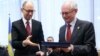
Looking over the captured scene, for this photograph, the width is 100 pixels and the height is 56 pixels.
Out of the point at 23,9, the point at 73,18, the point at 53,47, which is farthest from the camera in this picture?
the point at 23,9

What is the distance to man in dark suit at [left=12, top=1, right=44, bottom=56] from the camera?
10.1ft

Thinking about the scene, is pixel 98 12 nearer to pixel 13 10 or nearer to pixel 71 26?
pixel 13 10

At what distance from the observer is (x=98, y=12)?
6324mm

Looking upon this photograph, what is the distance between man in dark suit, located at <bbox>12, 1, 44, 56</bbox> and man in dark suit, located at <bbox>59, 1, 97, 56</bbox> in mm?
504

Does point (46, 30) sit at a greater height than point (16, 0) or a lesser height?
lesser

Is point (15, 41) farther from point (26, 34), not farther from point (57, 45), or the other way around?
point (57, 45)

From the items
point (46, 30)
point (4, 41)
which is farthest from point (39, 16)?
point (4, 41)

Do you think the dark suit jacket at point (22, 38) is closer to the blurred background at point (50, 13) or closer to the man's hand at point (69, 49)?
the man's hand at point (69, 49)

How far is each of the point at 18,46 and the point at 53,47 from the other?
65 cm

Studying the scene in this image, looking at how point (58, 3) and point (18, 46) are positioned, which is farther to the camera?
point (58, 3)

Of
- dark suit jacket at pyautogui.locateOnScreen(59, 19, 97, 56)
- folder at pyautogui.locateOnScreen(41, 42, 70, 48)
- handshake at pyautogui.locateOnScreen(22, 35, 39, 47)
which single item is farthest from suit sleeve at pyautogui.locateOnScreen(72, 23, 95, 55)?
handshake at pyautogui.locateOnScreen(22, 35, 39, 47)

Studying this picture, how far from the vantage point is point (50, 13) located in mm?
6566

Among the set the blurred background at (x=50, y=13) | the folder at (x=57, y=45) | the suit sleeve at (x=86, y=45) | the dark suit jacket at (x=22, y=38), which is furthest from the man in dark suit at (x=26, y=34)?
the blurred background at (x=50, y=13)

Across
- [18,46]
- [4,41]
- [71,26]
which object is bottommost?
[4,41]
